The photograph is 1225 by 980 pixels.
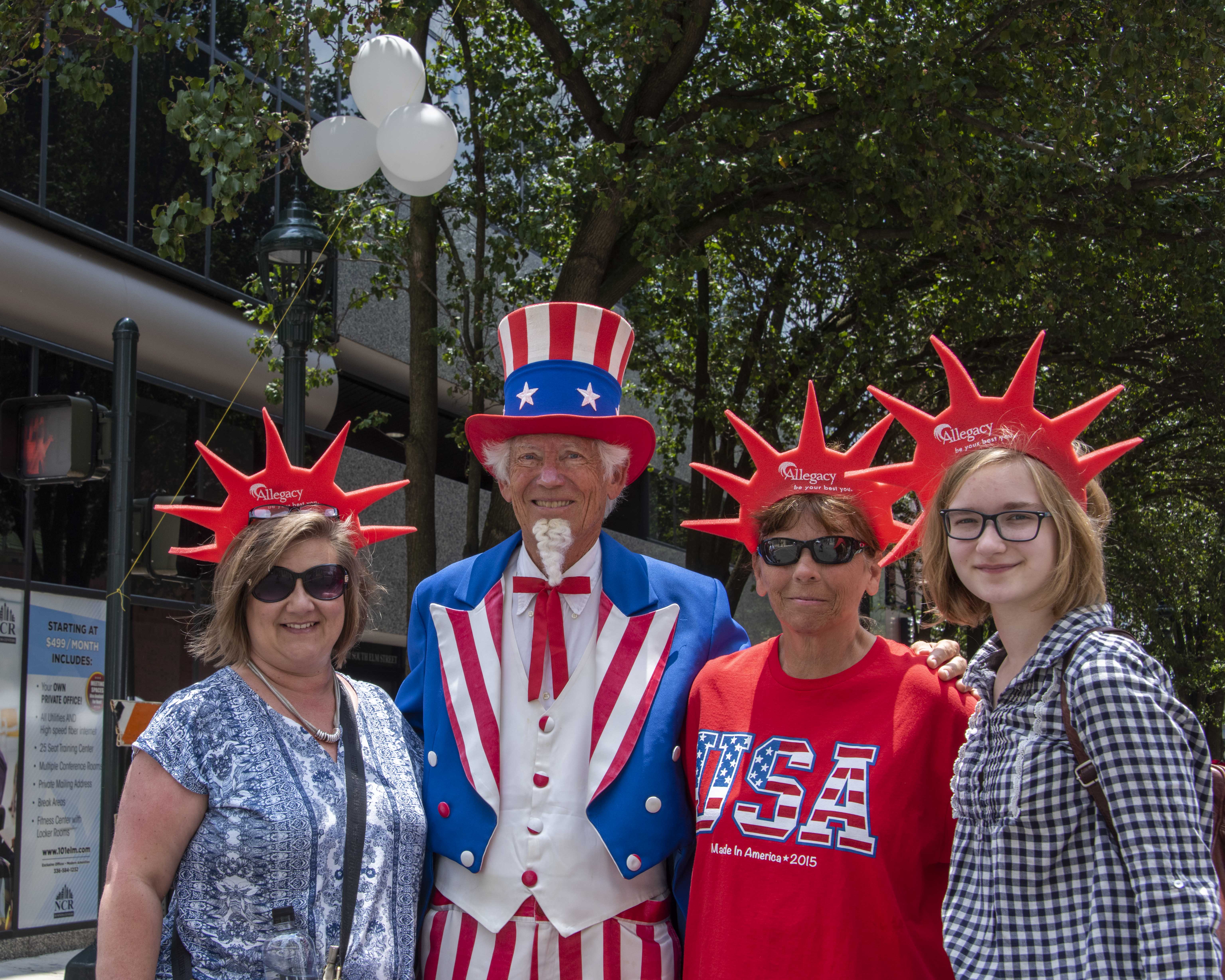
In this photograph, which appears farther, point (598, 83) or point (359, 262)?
point (359, 262)

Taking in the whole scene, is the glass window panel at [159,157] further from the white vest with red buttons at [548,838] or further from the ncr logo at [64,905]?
the white vest with red buttons at [548,838]

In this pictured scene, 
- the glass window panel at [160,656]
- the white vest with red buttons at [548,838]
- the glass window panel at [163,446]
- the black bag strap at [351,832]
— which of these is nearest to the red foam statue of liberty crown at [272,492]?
the black bag strap at [351,832]

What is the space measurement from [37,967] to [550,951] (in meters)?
7.19

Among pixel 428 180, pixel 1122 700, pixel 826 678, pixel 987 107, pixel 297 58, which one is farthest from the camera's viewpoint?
pixel 987 107

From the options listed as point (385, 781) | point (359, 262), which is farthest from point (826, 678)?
point (359, 262)

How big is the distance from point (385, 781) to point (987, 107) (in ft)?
24.1

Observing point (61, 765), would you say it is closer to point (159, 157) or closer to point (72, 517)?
point (72, 517)

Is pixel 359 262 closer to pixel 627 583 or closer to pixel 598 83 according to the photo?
pixel 598 83

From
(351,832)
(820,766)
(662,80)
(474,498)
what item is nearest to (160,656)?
(474,498)

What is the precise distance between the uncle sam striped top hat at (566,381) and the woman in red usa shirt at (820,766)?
1.64 ft

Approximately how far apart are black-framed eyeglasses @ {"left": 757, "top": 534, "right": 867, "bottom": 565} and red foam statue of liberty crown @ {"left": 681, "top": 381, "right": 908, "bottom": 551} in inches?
4.6

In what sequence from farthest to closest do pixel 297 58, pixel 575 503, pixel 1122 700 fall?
pixel 297 58
pixel 575 503
pixel 1122 700

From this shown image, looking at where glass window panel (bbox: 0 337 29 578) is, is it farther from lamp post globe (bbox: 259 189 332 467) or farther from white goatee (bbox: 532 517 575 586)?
white goatee (bbox: 532 517 575 586)

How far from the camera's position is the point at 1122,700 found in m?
2.06
